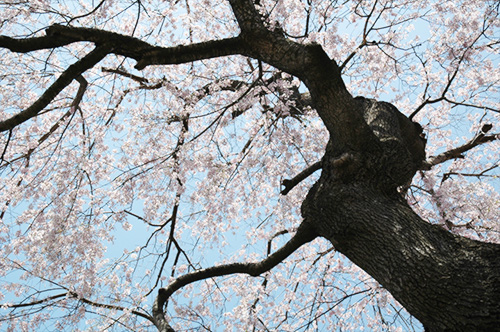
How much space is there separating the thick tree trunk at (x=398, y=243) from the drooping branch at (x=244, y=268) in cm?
20

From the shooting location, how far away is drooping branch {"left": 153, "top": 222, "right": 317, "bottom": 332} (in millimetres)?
3027

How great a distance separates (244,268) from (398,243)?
1.70 m

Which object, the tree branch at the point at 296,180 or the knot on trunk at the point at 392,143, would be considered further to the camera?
the tree branch at the point at 296,180

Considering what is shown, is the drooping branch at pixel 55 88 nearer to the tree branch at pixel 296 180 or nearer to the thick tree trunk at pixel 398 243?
the tree branch at pixel 296 180

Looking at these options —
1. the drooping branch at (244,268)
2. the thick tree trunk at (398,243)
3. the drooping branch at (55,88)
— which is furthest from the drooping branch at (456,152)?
the drooping branch at (55,88)

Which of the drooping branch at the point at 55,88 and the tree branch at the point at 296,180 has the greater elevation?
the drooping branch at the point at 55,88

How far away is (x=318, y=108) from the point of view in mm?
3086

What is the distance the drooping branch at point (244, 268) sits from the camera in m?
3.03

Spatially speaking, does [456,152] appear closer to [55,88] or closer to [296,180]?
[296,180]

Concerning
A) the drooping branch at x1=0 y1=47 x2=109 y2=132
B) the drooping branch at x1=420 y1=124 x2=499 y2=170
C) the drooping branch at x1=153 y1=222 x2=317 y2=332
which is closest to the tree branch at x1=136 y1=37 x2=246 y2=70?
the drooping branch at x1=0 y1=47 x2=109 y2=132

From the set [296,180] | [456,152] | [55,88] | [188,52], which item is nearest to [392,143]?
[296,180]

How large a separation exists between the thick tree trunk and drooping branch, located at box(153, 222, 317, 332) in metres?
0.20

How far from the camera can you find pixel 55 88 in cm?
279

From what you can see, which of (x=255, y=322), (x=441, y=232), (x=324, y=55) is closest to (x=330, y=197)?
(x=441, y=232)
